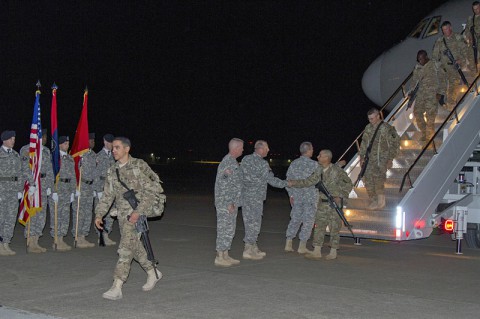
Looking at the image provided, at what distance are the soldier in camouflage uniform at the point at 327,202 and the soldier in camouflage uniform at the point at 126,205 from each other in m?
3.36

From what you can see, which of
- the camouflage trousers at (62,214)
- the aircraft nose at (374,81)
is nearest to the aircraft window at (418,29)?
the aircraft nose at (374,81)

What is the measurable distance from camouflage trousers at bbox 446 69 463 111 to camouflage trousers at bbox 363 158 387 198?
101 inches

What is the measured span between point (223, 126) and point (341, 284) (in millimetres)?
83522

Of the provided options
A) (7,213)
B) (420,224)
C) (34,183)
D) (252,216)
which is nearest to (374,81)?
(420,224)

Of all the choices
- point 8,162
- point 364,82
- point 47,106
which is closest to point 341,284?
point 8,162

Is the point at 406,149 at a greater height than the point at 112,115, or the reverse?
the point at 112,115

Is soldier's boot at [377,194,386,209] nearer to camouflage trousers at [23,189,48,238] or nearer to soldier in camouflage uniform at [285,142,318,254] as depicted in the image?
soldier in camouflage uniform at [285,142,318,254]

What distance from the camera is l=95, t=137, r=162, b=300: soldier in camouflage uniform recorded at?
Answer: 6930 millimetres

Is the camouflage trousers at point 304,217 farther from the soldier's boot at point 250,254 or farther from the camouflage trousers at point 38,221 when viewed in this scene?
the camouflage trousers at point 38,221

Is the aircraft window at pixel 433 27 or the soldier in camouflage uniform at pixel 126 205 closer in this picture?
the soldier in camouflage uniform at pixel 126 205

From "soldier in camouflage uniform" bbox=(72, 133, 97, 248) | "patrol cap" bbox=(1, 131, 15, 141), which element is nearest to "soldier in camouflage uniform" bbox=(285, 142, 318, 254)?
"soldier in camouflage uniform" bbox=(72, 133, 97, 248)

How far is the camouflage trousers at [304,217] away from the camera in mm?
10344

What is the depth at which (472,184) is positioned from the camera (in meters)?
11.2

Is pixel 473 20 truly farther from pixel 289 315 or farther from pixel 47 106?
pixel 47 106
